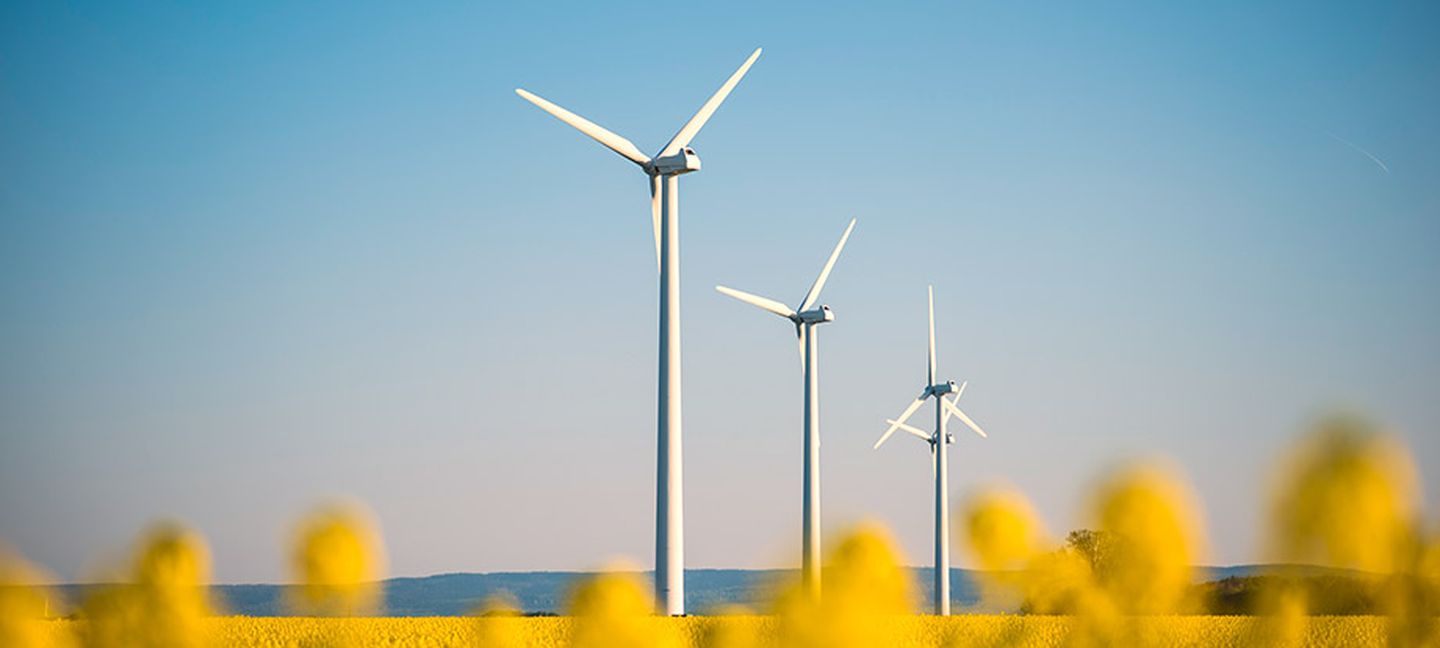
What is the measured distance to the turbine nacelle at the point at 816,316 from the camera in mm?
45938

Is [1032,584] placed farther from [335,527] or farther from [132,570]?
[132,570]

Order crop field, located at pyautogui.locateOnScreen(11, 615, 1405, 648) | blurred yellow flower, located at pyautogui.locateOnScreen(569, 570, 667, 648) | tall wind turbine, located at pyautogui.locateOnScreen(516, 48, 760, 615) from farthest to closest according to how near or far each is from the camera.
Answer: tall wind turbine, located at pyautogui.locateOnScreen(516, 48, 760, 615), crop field, located at pyautogui.locateOnScreen(11, 615, 1405, 648), blurred yellow flower, located at pyautogui.locateOnScreen(569, 570, 667, 648)

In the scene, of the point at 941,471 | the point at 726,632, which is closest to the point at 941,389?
the point at 941,471

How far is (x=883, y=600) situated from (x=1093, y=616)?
1369 mm

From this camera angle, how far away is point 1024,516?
437 centimetres

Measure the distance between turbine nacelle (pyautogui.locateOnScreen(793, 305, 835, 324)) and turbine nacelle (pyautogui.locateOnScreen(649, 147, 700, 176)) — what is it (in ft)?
36.3

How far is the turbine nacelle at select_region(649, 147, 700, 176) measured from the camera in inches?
1406

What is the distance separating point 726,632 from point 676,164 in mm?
31192

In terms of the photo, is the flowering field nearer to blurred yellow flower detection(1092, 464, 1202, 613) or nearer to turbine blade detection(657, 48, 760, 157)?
blurred yellow flower detection(1092, 464, 1202, 613)

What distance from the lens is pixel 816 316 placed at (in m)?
46.0

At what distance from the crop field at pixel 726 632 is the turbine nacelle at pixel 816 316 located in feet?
67.7

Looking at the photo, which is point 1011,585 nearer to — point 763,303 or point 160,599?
point 160,599

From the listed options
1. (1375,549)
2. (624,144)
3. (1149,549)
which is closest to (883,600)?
(1149,549)

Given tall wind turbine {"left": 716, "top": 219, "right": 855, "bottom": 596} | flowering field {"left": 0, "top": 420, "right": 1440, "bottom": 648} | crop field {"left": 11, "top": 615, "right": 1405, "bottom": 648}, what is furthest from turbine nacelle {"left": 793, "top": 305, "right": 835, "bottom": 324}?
flowering field {"left": 0, "top": 420, "right": 1440, "bottom": 648}
